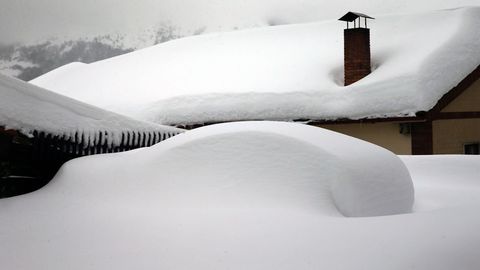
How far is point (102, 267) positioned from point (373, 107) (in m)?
9.42

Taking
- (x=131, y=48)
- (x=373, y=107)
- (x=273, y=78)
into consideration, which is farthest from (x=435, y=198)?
(x=131, y=48)

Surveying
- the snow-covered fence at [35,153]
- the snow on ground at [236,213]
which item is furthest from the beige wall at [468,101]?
the snow-covered fence at [35,153]

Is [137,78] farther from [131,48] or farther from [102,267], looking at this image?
[131,48]

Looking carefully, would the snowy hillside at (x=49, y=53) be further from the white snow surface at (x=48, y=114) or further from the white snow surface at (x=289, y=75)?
the white snow surface at (x=48, y=114)

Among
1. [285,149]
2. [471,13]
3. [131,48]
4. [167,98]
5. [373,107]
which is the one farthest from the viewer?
[131,48]

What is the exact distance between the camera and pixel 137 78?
1719cm

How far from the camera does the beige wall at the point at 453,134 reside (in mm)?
12345

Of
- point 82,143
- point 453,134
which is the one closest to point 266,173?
point 82,143

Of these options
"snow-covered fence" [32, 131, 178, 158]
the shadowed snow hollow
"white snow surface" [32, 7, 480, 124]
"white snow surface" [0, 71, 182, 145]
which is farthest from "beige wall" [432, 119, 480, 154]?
"white snow surface" [0, 71, 182, 145]

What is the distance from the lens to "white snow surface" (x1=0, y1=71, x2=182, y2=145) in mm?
5680

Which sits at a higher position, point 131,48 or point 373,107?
point 131,48

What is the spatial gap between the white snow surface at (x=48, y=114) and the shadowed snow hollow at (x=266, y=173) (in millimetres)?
770

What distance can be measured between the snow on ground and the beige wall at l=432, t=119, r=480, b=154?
6.16 m

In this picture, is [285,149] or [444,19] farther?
[444,19]
